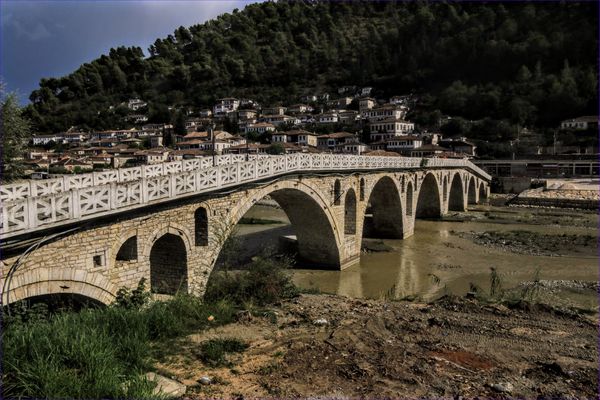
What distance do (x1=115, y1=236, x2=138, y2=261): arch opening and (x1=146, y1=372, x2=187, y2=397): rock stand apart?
4515mm

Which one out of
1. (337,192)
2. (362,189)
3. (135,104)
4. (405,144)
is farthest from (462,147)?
(135,104)

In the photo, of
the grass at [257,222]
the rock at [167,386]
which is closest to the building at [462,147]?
the grass at [257,222]

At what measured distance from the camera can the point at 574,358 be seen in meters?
7.48

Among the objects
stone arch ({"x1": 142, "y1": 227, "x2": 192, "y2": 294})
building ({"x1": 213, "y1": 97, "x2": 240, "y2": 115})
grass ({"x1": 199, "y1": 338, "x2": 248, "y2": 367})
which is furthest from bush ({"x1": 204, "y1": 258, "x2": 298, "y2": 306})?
building ({"x1": 213, "y1": 97, "x2": 240, "y2": 115})

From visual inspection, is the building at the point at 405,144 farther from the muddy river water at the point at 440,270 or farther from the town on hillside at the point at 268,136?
the muddy river water at the point at 440,270

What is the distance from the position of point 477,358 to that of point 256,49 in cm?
15531

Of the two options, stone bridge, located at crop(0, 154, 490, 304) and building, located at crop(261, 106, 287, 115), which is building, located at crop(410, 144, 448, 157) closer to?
stone bridge, located at crop(0, 154, 490, 304)

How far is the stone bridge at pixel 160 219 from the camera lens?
777 cm

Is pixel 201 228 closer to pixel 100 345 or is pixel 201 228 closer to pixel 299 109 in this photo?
pixel 100 345

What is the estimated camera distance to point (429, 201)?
3941 cm

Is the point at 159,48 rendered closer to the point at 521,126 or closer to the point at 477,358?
the point at 521,126

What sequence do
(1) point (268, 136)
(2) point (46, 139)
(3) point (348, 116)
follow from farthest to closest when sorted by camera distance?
(3) point (348, 116), (2) point (46, 139), (1) point (268, 136)

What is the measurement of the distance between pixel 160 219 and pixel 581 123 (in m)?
85.8

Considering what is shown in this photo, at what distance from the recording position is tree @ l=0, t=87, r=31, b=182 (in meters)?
18.4
